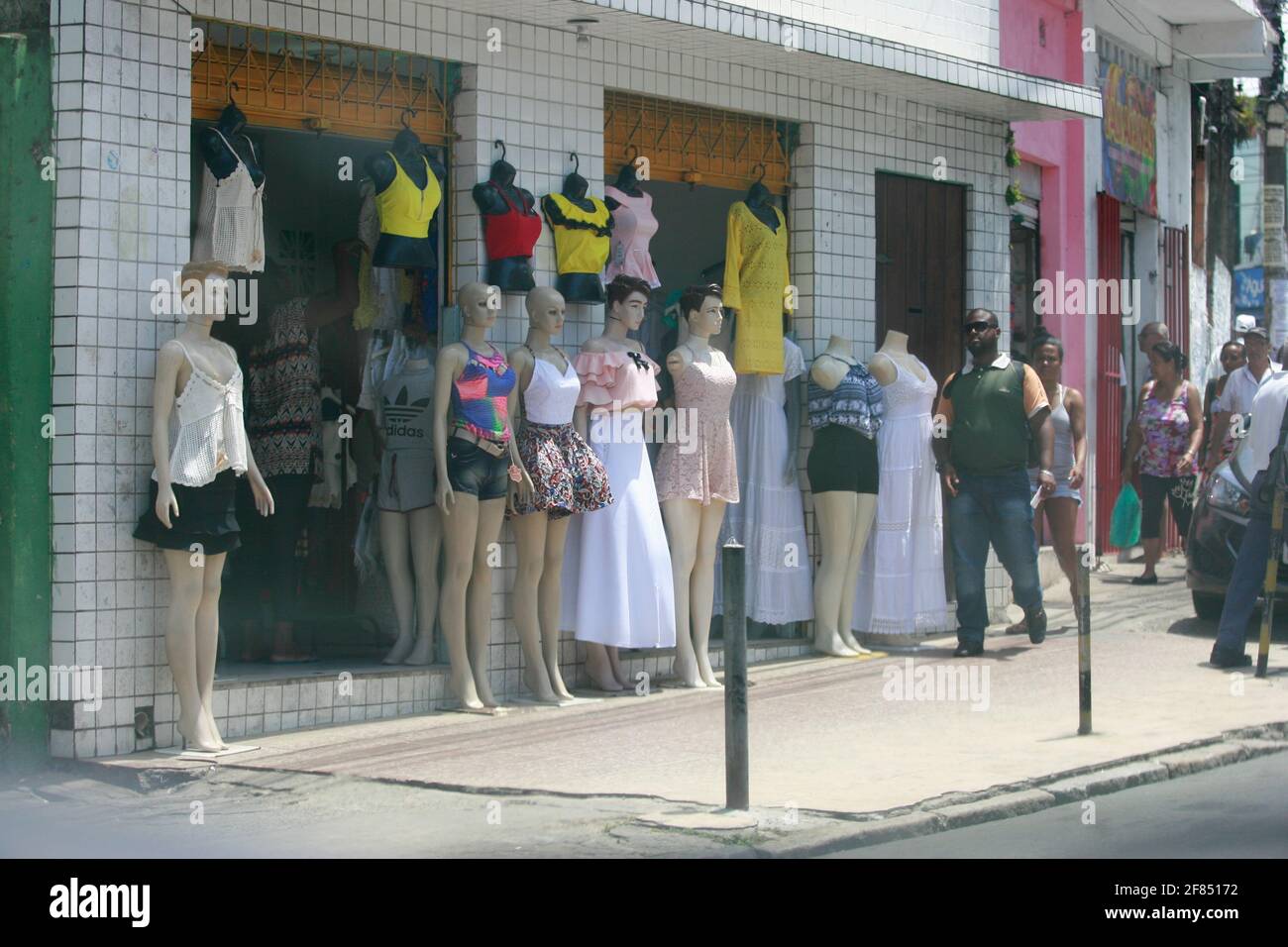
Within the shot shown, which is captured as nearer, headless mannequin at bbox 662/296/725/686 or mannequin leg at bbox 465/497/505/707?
mannequin leg at bbox 465/497/505/707

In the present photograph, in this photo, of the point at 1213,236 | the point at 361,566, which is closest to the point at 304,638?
the point at 361,566

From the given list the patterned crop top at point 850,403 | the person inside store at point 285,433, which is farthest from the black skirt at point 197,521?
the patterned crop top at point 850,403

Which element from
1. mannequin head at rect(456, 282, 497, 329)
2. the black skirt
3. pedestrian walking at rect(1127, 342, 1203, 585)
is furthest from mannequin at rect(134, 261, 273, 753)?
pedestrian walking at rect(1127, 342, 1203, 585)

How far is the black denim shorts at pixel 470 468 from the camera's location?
10.1 m

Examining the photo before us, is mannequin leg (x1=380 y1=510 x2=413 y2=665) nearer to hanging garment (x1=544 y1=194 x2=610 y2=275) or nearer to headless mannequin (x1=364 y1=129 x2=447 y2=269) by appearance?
headless mannequin (x1=364 y1=129 x2=447 y2=269)

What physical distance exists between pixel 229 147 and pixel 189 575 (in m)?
2.18

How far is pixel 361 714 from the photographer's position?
1011cm

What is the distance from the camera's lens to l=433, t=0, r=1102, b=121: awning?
35.2ft

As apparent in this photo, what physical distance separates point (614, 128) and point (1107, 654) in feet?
15.4

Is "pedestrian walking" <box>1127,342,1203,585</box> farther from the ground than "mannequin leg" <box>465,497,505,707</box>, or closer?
farther from the ground

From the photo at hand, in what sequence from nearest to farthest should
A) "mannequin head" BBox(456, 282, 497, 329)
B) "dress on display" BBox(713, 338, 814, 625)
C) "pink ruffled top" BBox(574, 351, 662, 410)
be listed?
"mannequin head" BBox(456, 282, 497, 329) → "pink ruffled top" BBox(574, 351, 662, 410) → "dress on display" BBox(713, 338, 814, 625)

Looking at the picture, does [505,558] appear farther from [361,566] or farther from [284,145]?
[284,145]

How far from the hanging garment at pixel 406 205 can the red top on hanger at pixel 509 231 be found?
418 mm

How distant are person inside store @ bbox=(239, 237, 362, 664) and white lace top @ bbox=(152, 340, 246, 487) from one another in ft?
5.89
